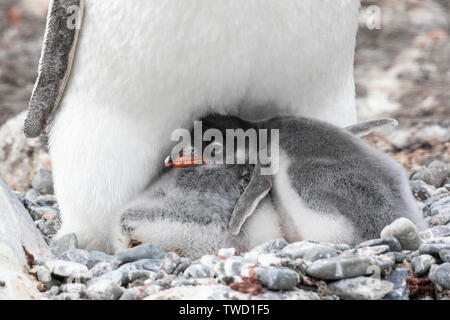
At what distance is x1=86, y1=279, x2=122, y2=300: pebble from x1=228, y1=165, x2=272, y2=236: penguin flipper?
0.26 meters

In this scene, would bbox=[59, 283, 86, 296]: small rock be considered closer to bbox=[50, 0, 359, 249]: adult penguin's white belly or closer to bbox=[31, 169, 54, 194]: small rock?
bbox=[50, 0, 359, 249]: adult penguin's white belly

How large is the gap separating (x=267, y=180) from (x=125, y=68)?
0.31 metres

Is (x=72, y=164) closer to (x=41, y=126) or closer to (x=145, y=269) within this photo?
(x=41, y=126)

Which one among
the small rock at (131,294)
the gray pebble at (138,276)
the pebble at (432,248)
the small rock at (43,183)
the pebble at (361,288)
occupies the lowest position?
Answer: the small rock at (131,294)

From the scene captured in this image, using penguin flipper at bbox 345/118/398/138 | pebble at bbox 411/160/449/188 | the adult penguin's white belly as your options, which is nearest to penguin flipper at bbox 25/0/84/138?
the adult penguin's white belly

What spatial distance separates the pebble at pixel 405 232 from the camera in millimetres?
1274

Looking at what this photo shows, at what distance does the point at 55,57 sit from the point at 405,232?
26.9 inches

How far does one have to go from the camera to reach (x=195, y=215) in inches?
56.3

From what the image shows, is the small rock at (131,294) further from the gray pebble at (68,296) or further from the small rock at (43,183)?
the small rock at (43,183)

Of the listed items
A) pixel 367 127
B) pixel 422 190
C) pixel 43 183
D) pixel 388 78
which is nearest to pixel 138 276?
pixel 367 127

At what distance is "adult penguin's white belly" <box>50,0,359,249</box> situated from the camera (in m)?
1.38

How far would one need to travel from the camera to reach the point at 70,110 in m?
1.52

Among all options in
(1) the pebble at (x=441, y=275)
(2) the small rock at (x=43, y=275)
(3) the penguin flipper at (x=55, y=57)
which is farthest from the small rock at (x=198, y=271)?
(3) the penguin flipper at (x=55, y=57)

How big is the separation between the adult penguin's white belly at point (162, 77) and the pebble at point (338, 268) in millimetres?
424
